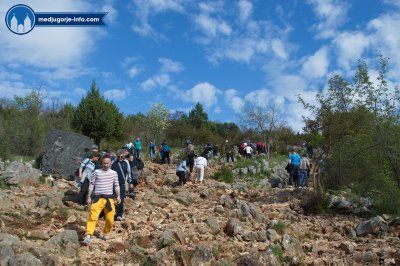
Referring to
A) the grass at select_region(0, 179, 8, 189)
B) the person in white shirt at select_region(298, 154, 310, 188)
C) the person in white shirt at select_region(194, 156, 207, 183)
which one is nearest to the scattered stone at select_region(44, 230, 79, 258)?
the grass at select_region(0, 179, 8, 189)

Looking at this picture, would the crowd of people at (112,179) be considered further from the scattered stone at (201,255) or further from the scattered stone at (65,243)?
the scattered stone at (201,255)

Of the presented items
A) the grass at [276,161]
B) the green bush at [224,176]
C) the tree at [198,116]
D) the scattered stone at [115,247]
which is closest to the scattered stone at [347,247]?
the scattered stone at [115,247]

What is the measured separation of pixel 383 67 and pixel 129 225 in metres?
10.1

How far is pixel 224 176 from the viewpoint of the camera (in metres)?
22.2

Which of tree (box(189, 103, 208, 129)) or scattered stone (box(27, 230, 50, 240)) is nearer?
scattered stone (box(27, 230, 50, 240))

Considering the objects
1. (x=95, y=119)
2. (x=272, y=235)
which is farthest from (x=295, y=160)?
(x=95, y=119)

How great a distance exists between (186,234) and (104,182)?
7.10 ft

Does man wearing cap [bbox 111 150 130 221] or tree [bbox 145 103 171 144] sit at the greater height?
tree [bbox 145 103 171 144]

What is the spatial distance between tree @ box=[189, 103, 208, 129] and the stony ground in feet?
177

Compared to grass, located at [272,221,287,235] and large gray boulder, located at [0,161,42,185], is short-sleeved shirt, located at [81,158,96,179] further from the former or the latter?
grass, located at [272,221,287,235]

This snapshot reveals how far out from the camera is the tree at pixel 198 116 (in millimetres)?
69269

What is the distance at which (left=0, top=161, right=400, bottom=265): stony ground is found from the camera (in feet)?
28.2

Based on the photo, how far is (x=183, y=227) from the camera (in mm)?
10680

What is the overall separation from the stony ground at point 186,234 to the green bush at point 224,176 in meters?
6.52
